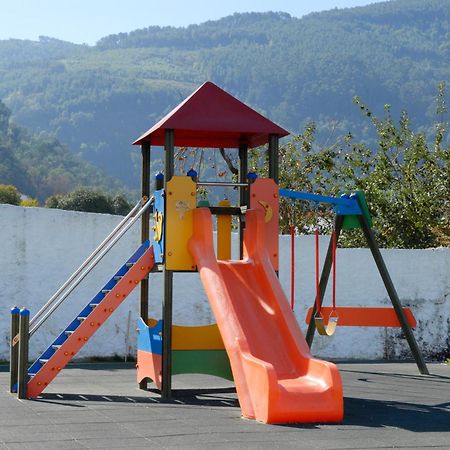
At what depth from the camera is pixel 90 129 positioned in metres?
135

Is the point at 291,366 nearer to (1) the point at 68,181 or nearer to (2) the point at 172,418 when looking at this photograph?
(2) the point at 172,418

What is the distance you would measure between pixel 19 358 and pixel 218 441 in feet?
10.4

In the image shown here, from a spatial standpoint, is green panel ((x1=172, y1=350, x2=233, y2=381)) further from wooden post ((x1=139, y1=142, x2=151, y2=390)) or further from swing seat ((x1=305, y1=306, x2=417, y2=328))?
swing seat ((x1=305, y1=306, x2=417, y2=328))

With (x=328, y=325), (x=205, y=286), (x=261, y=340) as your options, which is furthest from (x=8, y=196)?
(x=261, y=340)

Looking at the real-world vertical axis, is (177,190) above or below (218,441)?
above

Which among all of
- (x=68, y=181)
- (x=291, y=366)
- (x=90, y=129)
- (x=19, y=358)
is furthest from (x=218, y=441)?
(x=90, y=129)

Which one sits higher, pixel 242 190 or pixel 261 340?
pixel 242 190

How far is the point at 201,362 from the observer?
33.2 feet

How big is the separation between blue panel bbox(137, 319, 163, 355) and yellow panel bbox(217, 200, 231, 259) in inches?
42.3

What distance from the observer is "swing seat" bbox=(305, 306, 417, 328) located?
12.6 m

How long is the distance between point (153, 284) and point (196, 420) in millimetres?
6348

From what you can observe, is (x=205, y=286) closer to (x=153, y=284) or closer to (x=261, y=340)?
(x=261, y=340)

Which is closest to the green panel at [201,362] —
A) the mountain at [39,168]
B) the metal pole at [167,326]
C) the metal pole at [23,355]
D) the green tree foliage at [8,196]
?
the metal pole at [167,326]

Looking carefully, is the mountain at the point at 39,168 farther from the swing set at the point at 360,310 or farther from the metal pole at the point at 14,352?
the metal pole at the point at 14,352
